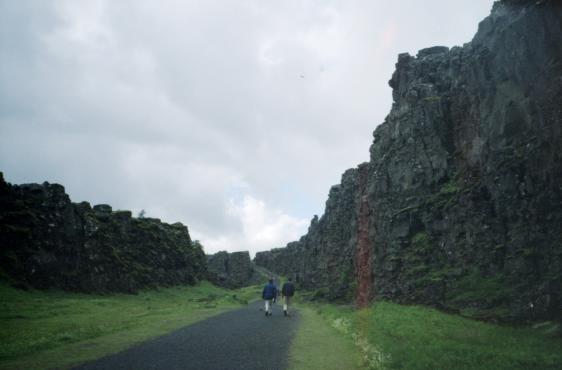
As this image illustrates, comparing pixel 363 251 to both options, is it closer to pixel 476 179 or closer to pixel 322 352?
pixel 476 179

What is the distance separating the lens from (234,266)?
162250 millimetres

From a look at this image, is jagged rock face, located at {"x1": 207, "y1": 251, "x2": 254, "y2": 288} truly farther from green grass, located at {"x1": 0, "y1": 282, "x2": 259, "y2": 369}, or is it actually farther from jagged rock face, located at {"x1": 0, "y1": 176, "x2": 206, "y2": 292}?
green grass, located at {"x1": 0, "y1": 282, "x2": 259, "y2": 369}

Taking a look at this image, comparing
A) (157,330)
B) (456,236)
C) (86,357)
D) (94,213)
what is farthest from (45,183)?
(456,236)

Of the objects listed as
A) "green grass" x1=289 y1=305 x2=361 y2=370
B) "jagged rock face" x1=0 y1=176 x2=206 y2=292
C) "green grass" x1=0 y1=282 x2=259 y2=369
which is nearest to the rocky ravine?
"green grass" x1=289 y1=305 x2=361 y2=370

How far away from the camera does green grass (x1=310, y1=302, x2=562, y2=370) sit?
1363 cm

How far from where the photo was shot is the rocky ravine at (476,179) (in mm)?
23938

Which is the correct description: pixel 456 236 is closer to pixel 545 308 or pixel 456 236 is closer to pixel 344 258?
pixel 545 308

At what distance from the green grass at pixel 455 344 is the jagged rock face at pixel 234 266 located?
134 meters

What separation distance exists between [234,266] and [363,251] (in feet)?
347

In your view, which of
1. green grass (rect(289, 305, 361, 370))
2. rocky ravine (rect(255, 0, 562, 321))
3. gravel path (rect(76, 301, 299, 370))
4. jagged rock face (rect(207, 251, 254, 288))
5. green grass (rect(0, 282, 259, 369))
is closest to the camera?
gravel path (rect(76, 301, 299, 370))

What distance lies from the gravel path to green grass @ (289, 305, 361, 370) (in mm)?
467

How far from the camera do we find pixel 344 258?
→ 79.9m

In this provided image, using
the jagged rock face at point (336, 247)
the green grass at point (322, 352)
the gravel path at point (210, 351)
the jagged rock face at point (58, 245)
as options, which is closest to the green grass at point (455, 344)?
the green grass at point (322, 352)

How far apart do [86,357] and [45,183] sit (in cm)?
4350
